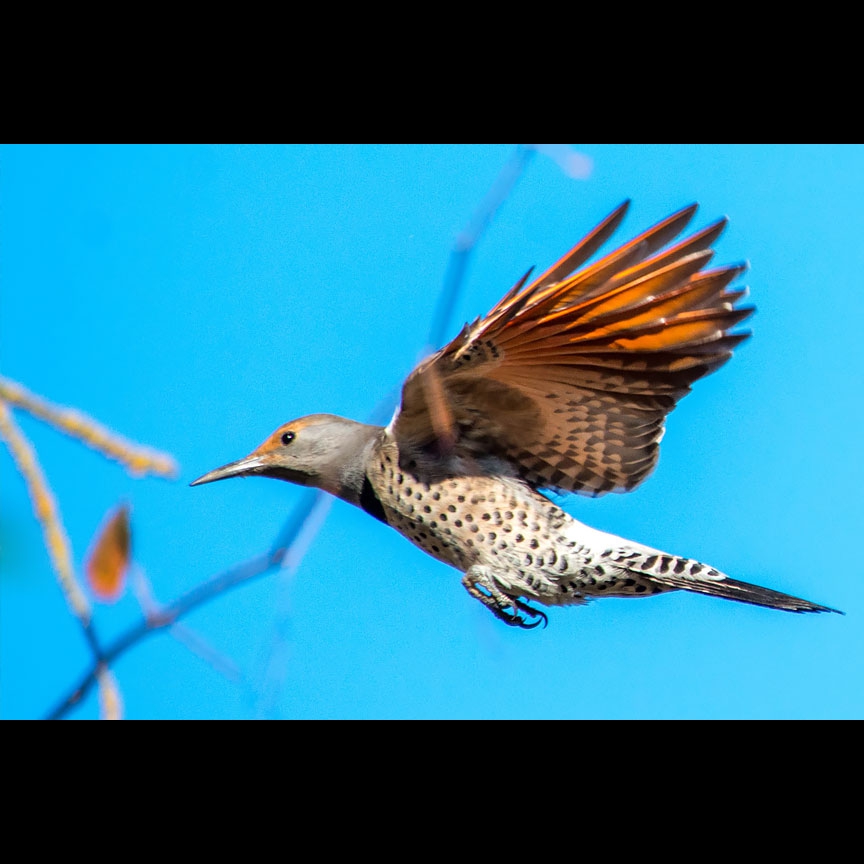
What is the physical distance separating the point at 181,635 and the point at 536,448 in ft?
4.39

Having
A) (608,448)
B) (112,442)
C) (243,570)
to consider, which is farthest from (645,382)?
(112,442)

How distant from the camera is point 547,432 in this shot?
2307 mm

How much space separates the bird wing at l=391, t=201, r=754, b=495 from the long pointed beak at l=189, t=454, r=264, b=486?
0.32m

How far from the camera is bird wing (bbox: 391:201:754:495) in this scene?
1.99 metres

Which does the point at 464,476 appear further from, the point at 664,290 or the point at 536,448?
Result: the point at 664,290

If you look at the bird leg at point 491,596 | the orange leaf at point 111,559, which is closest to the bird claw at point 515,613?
the bird leg at point 491,596

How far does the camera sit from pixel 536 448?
233 cm

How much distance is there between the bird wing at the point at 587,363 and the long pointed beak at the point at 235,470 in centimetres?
32

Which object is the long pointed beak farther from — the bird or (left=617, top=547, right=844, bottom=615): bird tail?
(left=617, top=547, right=844, bottom=615): bird tail

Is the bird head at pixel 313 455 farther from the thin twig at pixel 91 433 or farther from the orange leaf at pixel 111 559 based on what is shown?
the thin twig at pixel 91 433

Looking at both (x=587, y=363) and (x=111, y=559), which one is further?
(x=587, y=363)

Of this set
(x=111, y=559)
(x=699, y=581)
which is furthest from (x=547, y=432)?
(x=111, y=559)

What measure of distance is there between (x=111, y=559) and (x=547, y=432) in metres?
1.43

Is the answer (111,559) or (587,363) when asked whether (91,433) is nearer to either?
(111,559)
